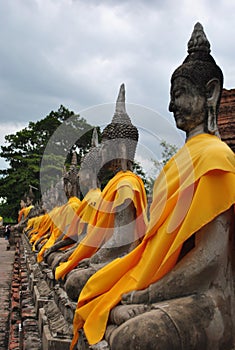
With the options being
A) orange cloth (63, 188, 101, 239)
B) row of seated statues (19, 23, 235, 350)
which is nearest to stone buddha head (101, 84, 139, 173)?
orange cloth (63, 188, 101, 239)

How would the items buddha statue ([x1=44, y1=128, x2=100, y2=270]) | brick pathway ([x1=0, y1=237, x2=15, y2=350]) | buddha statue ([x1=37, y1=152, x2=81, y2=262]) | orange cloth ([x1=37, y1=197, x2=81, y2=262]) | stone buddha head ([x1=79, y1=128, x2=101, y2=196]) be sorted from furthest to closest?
1. buddha statue ([x1=37, y1=152, x2=81, y2=262])
2. orange cloth ([x1=37, y1=197, x2=81, y2=262])
3. brick pathway ([x1=0, y1=237, x2=15, y2=350])
4. stone buddha head ([x1=79, y1=128, x2=101, y2=196])
5. buddha statue ([x1=44, y1=128, x2=100, y2=270])

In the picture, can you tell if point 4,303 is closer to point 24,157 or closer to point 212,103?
point 212,103

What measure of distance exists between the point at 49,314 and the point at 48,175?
79.4 ft

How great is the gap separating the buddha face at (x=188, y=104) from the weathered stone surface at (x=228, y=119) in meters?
4.15

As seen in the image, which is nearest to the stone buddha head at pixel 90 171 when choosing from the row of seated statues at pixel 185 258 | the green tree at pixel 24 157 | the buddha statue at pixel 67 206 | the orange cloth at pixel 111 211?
the orange cloth at pixel 111 211

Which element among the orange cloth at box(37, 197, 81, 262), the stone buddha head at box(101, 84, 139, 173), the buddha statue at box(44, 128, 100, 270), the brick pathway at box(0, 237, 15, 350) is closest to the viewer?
the stone buddha head at box(101, 84, 139, 173)

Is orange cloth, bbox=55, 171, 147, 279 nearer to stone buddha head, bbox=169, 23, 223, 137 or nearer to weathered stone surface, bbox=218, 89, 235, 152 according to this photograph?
stone buddha head, bbox=169, 23, 223, 137

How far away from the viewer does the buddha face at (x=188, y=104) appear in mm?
3125

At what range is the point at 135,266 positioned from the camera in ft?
10.3

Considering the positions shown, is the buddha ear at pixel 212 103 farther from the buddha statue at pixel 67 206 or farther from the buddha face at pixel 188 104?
the buddha statue at pixel 67 206

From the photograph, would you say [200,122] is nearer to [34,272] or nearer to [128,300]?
[128,300]

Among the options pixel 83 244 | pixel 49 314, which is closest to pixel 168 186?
pixel 83 244

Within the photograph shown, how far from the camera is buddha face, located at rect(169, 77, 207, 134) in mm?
3125

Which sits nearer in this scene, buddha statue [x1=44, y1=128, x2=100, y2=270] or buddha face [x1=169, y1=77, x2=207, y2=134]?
buddha face [x1=169, y1=77, x2=207, y2=134]
